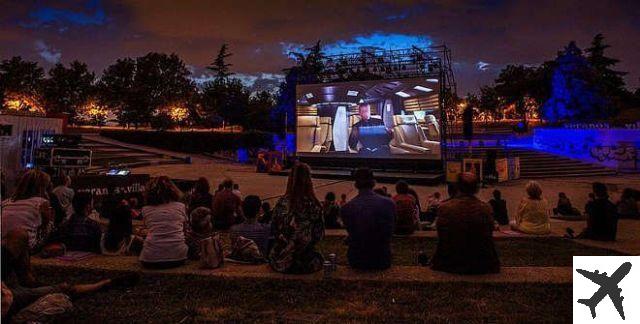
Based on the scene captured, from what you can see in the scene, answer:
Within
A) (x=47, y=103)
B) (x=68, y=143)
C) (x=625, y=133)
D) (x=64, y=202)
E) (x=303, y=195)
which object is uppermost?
(x=47, y=103)

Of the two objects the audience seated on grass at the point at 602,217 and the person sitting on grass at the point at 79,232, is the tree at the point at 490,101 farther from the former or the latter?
the person sitting on grass at the point at 79,232

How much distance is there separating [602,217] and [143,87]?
41278 millimetres

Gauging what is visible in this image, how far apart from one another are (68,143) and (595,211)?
617 inches

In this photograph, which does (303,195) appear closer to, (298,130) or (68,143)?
(68,143)

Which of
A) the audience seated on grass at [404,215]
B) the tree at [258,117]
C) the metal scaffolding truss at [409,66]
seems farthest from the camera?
the tree at [258,117]

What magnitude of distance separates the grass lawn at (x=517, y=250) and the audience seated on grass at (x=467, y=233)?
1.06 m

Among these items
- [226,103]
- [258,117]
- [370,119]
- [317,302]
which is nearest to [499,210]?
[317,302]

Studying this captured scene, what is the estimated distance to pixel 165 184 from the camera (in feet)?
14.0

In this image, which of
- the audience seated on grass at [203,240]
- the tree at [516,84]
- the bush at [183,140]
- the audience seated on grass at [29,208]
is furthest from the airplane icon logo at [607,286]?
the tree at [516,84]

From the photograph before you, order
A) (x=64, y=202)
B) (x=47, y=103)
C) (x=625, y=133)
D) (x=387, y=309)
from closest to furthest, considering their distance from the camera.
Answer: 1. (x=387, y=309)
2. (x=64, y=202)
3. (x=625, y=133)
4. (x=47, y=103)

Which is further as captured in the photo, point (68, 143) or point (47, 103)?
→ point (47, 103)

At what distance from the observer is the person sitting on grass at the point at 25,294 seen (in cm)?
296

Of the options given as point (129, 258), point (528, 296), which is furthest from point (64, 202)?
point (528, 296)

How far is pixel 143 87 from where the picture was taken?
40031mm
